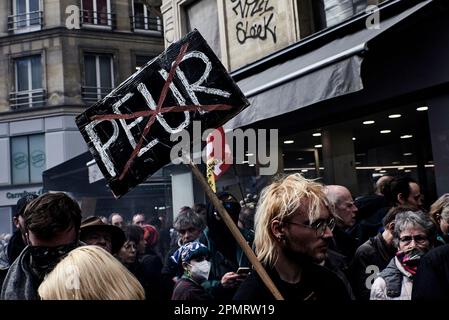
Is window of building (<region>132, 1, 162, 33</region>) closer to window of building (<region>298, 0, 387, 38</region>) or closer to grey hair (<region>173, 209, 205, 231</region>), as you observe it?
window of building (<region>298, 0, 387, 38</region>)

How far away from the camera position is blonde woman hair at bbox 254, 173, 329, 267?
2787 mm

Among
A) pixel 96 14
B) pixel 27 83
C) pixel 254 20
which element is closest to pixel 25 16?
pixel 27 83

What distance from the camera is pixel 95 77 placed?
814 inches

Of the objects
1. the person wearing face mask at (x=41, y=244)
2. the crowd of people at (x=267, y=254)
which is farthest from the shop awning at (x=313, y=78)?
the person wearing face mask at (x=41, y=244)

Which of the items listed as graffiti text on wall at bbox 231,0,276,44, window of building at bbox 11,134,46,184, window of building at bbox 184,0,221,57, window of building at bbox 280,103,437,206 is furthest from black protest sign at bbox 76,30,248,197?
window of building at bbox 11,134,46,184

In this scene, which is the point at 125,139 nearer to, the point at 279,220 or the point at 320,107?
the point at 279,220

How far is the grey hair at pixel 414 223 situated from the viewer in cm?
393

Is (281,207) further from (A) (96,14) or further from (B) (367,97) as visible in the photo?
(A) (96,14)

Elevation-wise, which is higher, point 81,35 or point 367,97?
point 81,35

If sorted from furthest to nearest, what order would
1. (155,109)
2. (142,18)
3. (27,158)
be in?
(142,18) → (27,158) → (155,109)

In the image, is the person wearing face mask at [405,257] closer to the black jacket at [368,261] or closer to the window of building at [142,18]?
the black jacket at [368,261]

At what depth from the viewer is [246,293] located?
2605 millimetres

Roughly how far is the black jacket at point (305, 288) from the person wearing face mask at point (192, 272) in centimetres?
120

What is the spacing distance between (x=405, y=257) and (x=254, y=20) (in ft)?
21.9
